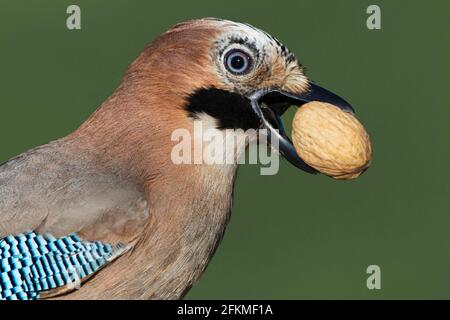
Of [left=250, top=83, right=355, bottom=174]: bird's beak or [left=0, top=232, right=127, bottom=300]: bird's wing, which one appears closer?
[left=0, top=232, right=127, bottom=300]: bird's wing

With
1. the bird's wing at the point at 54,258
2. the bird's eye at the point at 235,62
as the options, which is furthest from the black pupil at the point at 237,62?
the bird's wing at the point at 54,258

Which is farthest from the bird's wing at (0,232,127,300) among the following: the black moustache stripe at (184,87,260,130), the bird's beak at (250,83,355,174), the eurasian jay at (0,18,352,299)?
the bird's beak at (250,83,355,174)

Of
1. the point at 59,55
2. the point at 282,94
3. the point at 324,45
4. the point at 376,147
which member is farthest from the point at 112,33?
the point at 282,94

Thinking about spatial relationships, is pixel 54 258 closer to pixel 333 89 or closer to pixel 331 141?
pixel 331 141

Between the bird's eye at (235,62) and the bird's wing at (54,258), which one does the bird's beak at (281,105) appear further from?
→ the bird's wing at (54,258)

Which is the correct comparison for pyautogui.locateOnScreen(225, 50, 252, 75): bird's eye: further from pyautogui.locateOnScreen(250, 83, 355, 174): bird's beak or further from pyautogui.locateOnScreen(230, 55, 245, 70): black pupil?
pyautogui.locateOnScreen(250, 83, 355, 174): bird's beak
